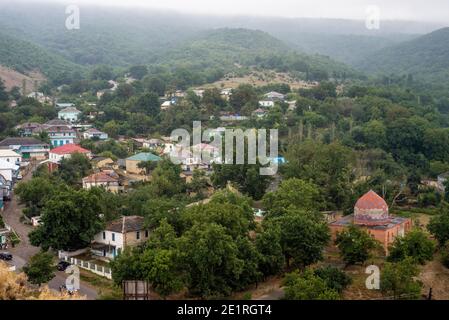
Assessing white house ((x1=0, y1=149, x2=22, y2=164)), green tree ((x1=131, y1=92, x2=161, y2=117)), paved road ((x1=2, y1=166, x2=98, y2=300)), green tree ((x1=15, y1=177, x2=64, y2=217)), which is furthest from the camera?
green tree ((x1=131, y1=92, x2=161, y2=117))

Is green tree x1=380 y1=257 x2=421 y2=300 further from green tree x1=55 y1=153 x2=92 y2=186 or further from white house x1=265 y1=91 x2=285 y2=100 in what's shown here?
white house x1=265 y1=91 x2=285 y2=100

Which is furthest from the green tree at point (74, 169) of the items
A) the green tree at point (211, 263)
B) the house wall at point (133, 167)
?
the green tree at point (211, 263)

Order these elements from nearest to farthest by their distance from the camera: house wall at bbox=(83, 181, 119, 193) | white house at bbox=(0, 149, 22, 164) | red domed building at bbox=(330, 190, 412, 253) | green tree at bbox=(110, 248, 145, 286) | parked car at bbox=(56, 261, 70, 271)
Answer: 1. green tree at bbox=(110, 248, 145, 286)
2. parked car at bbox=(56, 261, 70, 271)
3. red domed building at bbox=(330, 190, 412, 253)
4. house wall at bbox=(83, 181, 119, 193)
5. white house at bbox=(0, 149, 22, 164)

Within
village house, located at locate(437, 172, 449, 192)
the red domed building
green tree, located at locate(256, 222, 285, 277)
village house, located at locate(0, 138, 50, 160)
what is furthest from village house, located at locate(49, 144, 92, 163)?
village house, located at locate(437, 172, 449, 192)

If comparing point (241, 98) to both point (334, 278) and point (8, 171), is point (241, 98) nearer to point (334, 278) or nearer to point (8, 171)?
point (8, 171)

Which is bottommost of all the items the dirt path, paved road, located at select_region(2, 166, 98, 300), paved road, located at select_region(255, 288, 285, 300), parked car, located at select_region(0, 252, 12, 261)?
the dirt path

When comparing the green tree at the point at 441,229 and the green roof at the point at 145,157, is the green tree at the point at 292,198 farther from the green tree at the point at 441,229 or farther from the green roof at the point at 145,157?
the green roof at the point at 145,157

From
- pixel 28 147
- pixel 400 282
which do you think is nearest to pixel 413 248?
pixel 400 282
